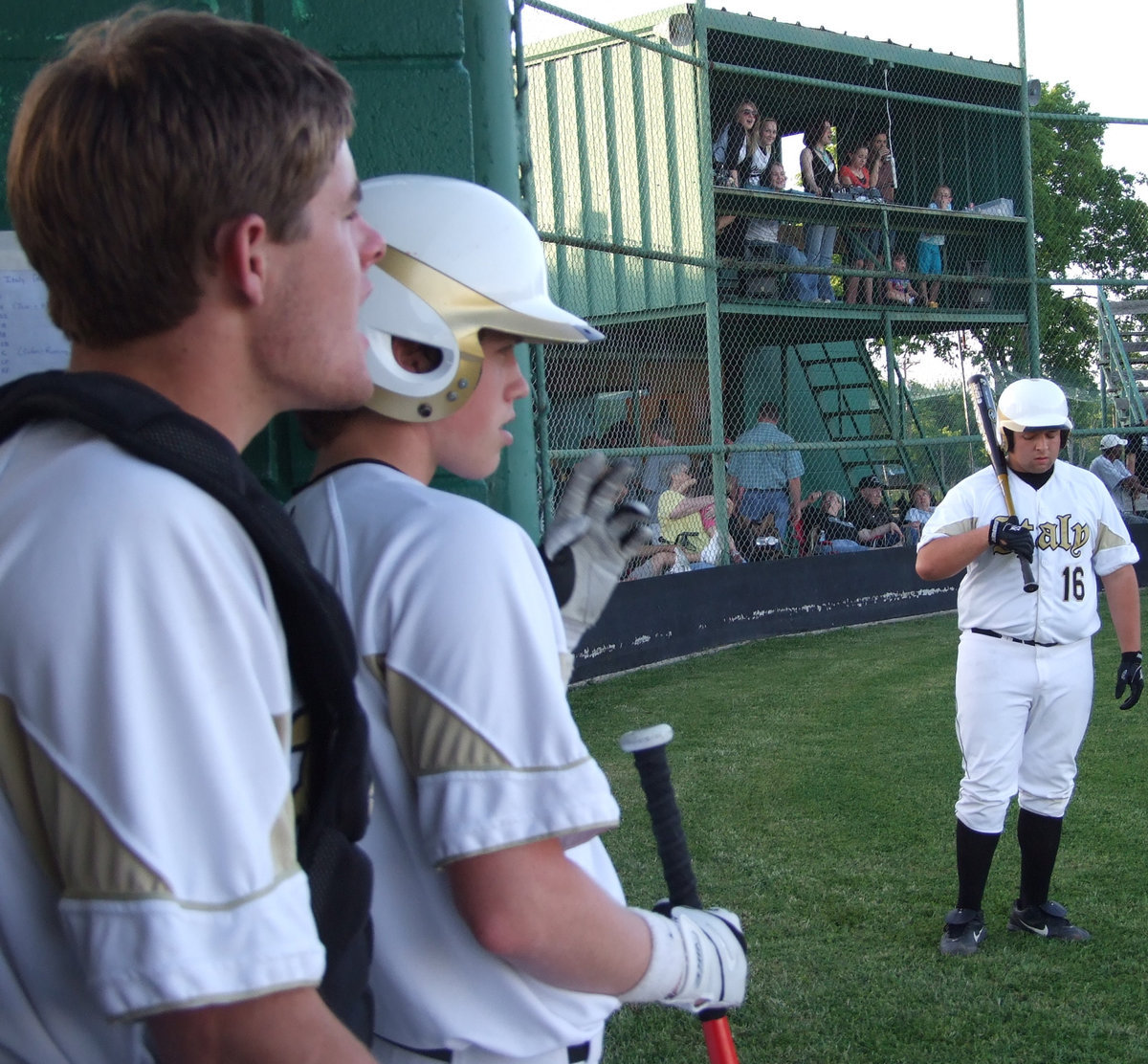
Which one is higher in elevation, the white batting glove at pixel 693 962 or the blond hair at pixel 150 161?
the blond hair at pixel 150 161

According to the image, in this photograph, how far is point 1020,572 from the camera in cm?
513

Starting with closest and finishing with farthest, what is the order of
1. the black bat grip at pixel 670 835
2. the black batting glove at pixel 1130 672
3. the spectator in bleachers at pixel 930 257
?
1. the black bat grip at pixel 670 835
2. the black batting glove at pixel 1130 672
3. the spectator in bleachers at pixel 930 257

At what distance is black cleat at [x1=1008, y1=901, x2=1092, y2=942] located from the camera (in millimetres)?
4730

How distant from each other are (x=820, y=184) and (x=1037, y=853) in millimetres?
12296

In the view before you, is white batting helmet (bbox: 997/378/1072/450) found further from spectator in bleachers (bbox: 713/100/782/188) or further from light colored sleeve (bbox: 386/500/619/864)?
spectator in bleachers (bbox: 713/100/782/188)

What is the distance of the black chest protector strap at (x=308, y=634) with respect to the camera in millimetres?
1023

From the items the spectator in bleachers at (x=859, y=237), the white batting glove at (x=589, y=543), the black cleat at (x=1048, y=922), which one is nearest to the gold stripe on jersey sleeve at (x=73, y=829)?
the white batting glove at (x=589, y=543)

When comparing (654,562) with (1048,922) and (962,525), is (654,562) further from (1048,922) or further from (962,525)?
(1048,922)

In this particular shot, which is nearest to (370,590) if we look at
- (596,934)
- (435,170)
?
(596,934)

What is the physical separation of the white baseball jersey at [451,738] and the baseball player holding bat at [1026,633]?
12.0ft

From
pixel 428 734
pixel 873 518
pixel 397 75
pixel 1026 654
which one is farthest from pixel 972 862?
pixel 873 518

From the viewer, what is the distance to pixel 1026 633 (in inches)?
199

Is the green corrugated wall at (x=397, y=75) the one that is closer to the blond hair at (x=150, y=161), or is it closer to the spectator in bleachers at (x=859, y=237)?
the blond hair at (x=150, y=161)

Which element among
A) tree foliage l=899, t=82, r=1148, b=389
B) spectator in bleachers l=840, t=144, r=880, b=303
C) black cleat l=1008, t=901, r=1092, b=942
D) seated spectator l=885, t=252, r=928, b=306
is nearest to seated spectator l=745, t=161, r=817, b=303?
spectator in bleachers l=840, t=144, r=880, b=303
